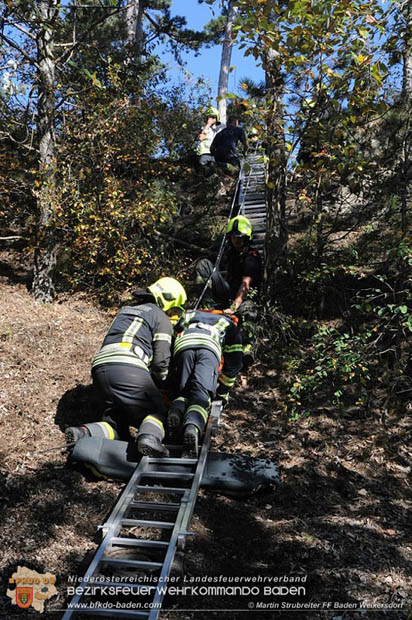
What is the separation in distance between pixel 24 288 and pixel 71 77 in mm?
4898

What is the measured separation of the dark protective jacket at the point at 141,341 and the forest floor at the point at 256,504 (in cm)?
89

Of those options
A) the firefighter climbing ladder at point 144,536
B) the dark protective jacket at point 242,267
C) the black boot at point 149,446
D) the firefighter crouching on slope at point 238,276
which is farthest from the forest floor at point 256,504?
the dark protective jacket at point 242,267

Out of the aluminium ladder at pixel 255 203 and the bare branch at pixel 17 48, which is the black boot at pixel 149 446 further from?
the bare branch at pixel 17 48

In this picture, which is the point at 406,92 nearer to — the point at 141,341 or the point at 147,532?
the point at 141,341

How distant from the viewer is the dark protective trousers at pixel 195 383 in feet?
14.3

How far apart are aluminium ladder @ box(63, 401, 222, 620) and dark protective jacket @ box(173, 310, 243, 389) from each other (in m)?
0.79

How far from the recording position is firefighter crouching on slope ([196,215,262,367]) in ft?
22.5

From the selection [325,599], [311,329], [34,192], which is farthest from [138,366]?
[34,192]

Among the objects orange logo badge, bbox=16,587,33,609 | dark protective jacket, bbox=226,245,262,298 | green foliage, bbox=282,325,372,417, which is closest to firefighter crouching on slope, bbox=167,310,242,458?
green foliage, bbox=282,325,372,417

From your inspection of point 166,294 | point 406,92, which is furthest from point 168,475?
point 406,92

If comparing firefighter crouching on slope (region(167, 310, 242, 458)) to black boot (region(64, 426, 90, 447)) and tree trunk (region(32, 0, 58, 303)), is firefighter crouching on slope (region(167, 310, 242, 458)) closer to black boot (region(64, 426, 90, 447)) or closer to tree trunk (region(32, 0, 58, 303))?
black boot (region(64, 426, 90, 447))

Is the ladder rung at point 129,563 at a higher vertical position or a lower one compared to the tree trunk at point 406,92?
lower

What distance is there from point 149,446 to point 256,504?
1032 millimetres

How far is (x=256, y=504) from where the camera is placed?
4090 millimetres
